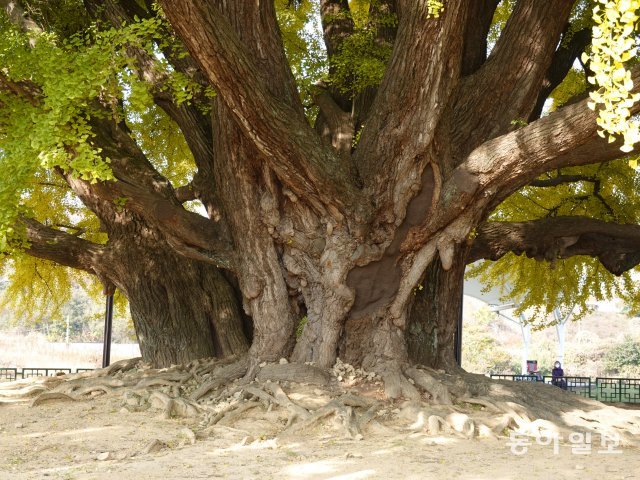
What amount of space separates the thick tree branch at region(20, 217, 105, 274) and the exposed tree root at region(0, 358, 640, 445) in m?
2.04

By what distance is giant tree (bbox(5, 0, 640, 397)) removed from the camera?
284 inches

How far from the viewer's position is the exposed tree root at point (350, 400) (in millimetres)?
6617

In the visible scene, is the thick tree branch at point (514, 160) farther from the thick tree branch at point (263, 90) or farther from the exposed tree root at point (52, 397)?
the exposed tree root at point (52, 397)

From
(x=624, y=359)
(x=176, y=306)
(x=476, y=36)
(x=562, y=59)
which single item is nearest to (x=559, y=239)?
(x=562, y=59)

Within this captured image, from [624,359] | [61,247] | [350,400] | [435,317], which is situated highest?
[61,247]

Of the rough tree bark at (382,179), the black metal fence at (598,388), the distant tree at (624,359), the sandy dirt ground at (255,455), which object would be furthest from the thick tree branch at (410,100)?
the distant tree at (624,359)

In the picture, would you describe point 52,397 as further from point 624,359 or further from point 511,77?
point 624,359

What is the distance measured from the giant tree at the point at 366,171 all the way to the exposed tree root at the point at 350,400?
32 cm

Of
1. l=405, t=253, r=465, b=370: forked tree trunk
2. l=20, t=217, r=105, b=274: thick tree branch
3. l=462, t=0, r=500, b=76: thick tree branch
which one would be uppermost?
l=462, t=0, r=500, b=76: thick tree branch

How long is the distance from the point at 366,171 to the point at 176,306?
12.5 ft

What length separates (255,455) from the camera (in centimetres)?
571

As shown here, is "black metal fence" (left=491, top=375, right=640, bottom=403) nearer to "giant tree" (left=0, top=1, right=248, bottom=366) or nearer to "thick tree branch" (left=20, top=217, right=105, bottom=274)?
"giant tree" (left=0, top=1, right=248, bottom=366)

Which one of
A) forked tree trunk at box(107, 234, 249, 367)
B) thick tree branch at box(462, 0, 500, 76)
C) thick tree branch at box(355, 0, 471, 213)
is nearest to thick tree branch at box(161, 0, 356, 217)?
thick tree branch at box(355, 0, 471, 213)

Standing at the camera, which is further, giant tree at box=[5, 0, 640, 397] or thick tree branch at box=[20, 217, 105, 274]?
thick tree branch at box=[20, 217, 105, 274]
